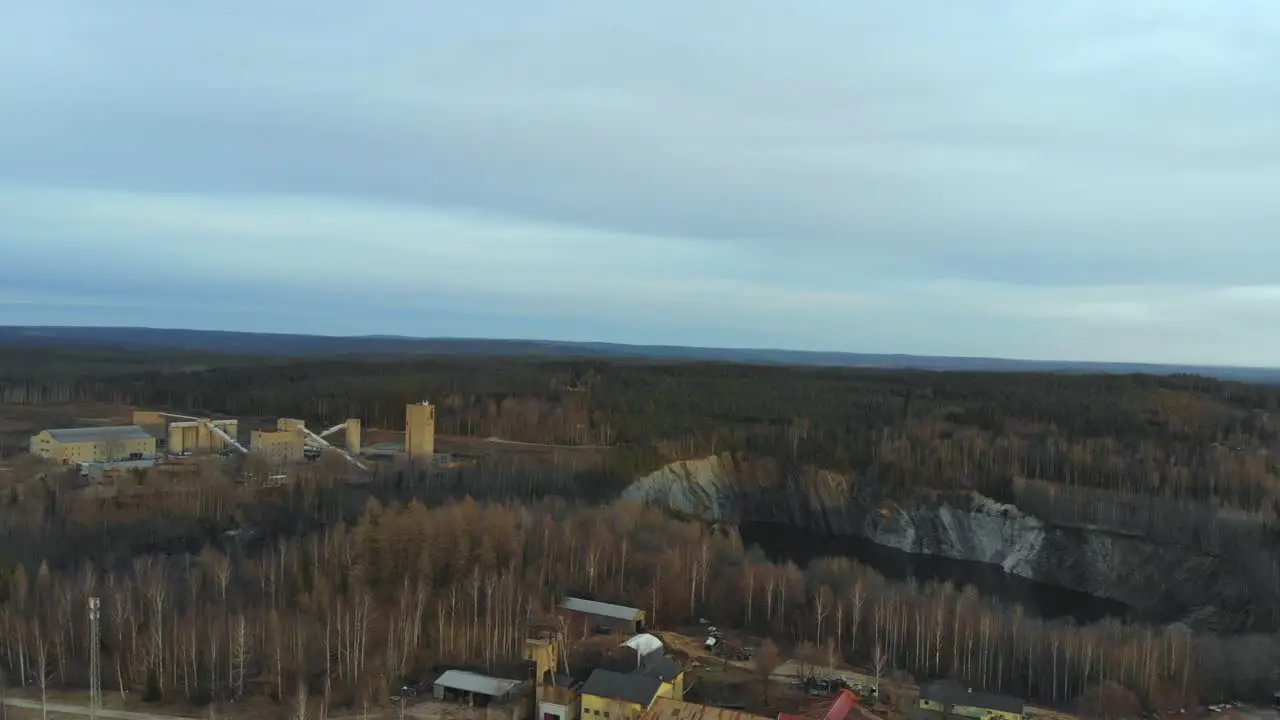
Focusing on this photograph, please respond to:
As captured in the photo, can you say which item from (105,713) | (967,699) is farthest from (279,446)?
(967,699)

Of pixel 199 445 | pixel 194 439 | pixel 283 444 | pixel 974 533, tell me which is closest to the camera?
pixel 974 533

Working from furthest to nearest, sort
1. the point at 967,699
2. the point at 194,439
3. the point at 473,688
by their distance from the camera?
the point at 194,439
the point at 473,688
the point at 967,699

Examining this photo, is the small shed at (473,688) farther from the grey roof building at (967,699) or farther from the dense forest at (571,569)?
the grey roof building at (967,699)

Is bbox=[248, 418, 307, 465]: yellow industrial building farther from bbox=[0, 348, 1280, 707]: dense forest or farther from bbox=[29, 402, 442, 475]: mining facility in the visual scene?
bbox=[0, 348, 1280, 707]: dense forest

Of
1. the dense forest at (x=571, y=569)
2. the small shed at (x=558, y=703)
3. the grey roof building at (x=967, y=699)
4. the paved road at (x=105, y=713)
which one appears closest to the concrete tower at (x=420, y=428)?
the dense forest at (x=571, y=569)

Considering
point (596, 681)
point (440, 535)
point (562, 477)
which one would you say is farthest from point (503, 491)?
point (596, 681)

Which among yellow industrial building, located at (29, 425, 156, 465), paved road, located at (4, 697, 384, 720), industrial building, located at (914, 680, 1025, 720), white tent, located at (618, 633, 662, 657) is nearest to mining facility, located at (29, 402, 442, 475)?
yellow industrial building, located at (29, 425, 156, 465)

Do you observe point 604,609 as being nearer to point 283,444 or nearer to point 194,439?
point 283,444
